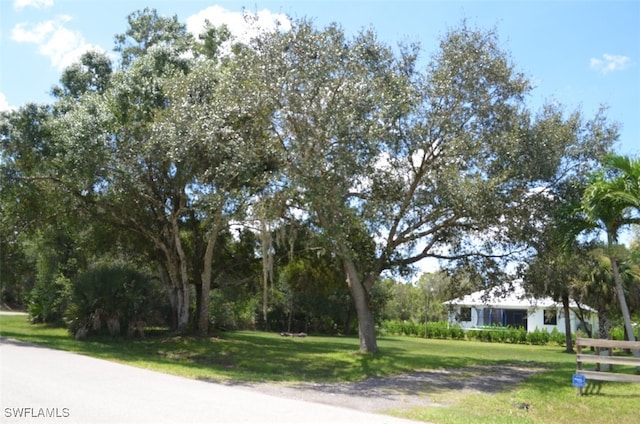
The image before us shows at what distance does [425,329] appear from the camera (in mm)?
49656

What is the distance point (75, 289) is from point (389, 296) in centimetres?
2777

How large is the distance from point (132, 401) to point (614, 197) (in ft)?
38.0

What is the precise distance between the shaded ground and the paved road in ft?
3.53

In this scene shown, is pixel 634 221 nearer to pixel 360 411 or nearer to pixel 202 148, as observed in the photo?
pixel 360 411

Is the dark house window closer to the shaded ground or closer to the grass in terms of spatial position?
the grass

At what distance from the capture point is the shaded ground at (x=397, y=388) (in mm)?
11763

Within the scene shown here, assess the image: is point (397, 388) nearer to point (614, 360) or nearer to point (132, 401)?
point (614, 360)

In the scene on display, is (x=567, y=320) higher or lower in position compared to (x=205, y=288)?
lower

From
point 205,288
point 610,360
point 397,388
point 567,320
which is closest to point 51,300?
point 205,288

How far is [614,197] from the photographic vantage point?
45.6 feet

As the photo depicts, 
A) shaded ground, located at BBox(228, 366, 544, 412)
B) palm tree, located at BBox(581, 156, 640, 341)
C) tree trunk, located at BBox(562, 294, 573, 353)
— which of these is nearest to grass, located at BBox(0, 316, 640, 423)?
shaded ground, located at BBox(228, 366, 544, 412)

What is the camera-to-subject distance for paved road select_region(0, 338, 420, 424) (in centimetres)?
852

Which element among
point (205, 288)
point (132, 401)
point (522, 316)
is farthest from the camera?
point (522, 316)

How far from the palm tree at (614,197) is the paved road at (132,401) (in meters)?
8.05
